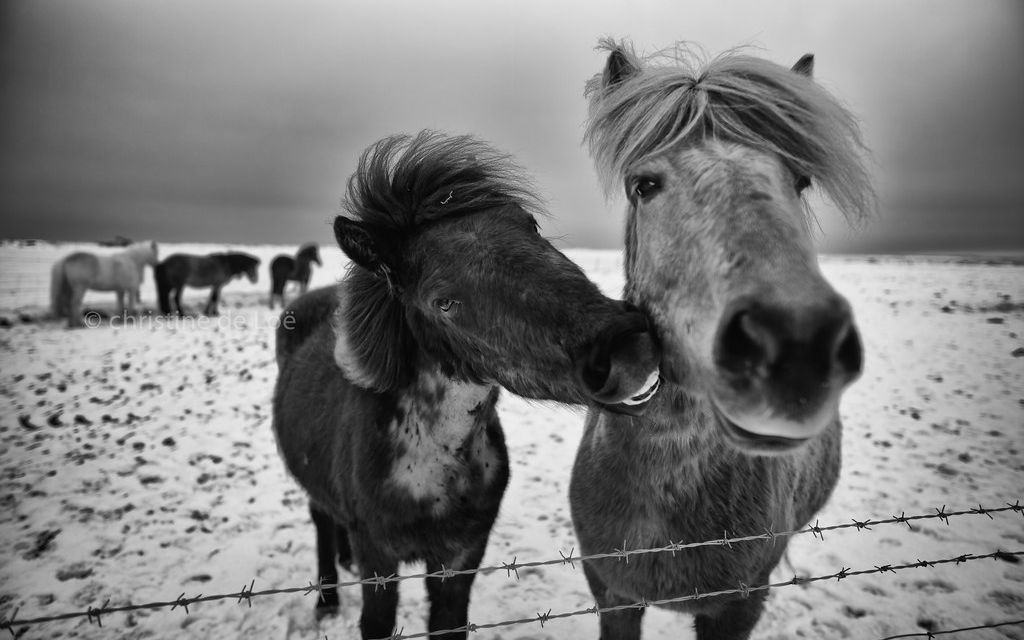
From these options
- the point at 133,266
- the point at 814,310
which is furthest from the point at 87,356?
the point at 814,310

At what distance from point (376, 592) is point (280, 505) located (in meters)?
3.59

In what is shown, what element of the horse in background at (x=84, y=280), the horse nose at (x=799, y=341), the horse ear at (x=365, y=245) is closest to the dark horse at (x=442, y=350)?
the horse ear at (x=365, y=245)

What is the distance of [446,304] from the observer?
2.09 metres

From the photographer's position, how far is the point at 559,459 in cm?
688

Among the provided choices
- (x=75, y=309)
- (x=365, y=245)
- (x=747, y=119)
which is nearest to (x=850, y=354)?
(x=747, y=119)

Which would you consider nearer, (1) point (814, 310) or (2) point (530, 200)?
(1) point (814, 310)

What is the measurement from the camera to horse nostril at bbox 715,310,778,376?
43.8 inches

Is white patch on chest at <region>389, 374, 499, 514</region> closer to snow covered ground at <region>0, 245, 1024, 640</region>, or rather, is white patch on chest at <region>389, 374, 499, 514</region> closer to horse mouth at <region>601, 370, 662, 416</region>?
snow covered ground at <region>0, 245, 1024, 640</region>

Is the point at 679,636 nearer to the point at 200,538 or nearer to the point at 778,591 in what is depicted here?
the point at 778,591

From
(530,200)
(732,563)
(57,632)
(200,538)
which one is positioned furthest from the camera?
(200,538)

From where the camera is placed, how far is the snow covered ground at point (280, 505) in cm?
385

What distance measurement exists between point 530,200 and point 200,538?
506 centimetres

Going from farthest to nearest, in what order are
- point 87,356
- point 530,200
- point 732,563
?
point 87,356 → point 530,200 → point 732,563

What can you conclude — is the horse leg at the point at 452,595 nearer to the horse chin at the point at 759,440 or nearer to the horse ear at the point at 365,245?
the horse ear at the point at 365,245
